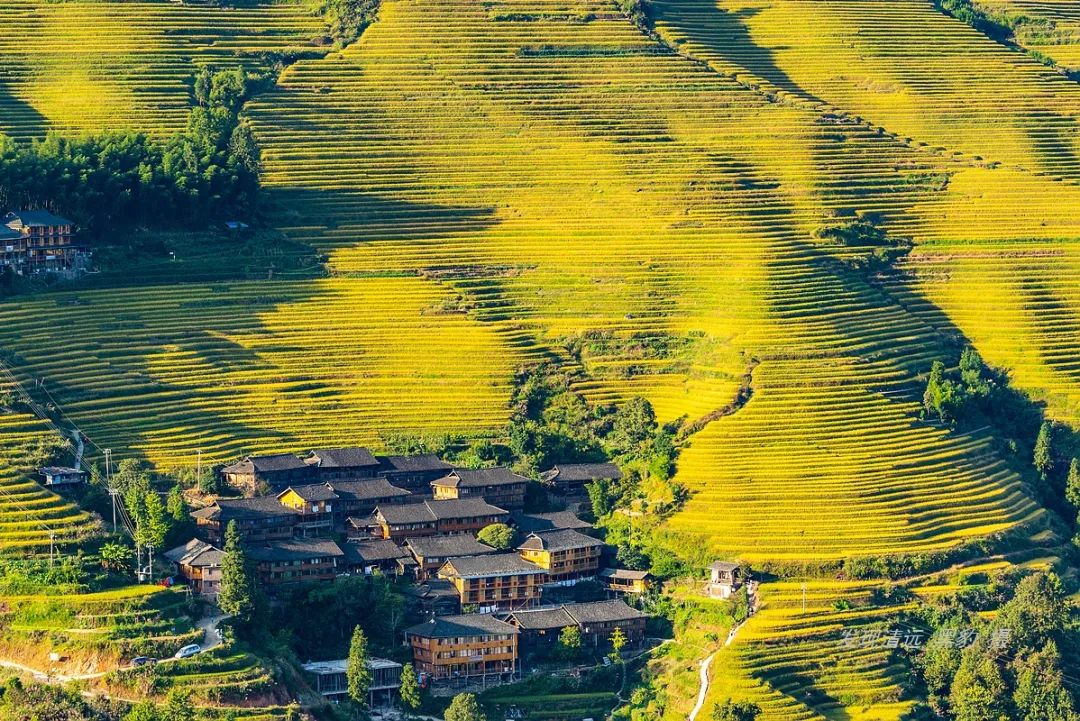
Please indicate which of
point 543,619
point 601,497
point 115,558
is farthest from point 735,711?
point 115,558

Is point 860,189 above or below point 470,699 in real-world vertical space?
above

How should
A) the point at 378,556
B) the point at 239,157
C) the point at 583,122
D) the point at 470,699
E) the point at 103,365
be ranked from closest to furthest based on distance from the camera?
the point at 470,699, the point at 378,556, the point at 103,365, the point at 239,157, the point at 583,122

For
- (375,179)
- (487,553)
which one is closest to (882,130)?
(375,179)

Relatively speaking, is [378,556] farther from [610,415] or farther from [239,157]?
[239,157]

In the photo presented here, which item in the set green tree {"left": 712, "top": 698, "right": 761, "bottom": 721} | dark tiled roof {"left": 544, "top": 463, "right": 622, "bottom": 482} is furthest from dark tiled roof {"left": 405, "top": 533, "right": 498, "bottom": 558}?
green tree {"left": 712, "top": 698, "right": 761, "bottom": 721}

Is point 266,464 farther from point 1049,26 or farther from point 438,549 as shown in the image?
point 1049,26

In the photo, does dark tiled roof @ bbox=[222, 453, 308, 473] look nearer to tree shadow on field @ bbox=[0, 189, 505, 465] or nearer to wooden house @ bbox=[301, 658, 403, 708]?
tree shadow on field @ bbox=[0, 189, 505, 465]
